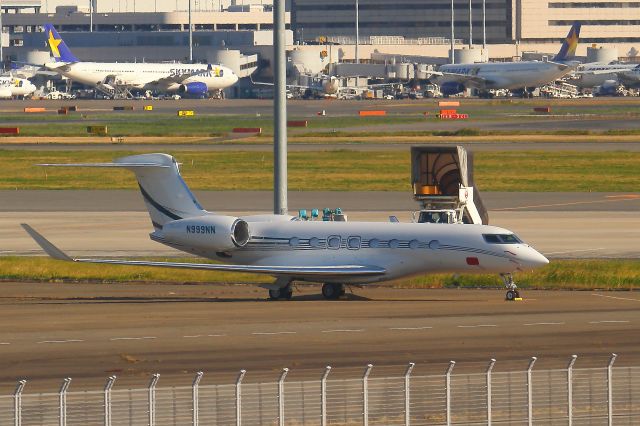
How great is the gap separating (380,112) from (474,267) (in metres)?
140

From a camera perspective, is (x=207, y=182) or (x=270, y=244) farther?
(x=207, y=182)

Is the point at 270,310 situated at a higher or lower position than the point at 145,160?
lower

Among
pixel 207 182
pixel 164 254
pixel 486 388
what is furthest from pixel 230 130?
pixel 486 388

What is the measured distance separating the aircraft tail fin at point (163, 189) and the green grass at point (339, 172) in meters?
35.9

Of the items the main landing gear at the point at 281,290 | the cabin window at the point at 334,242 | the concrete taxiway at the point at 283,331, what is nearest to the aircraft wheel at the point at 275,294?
the main landing gear at the point at 281,290

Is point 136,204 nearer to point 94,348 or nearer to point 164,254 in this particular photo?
point 164,254

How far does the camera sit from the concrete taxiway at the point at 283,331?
33969 mm

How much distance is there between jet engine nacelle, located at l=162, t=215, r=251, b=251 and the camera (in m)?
47.0

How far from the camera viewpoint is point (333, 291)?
47.0m

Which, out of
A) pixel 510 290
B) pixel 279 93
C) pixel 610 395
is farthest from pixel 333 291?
pixel 610 395

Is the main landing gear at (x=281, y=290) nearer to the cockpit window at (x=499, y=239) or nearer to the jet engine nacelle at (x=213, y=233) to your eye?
the jet engine nacelle at (x=213, y=233)

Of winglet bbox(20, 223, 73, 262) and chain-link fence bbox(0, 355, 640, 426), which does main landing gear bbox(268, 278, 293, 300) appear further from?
chain-link fence bbox(0, 355, 640, 426)

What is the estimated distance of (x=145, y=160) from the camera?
50250mm

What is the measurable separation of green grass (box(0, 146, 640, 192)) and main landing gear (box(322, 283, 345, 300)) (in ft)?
127
